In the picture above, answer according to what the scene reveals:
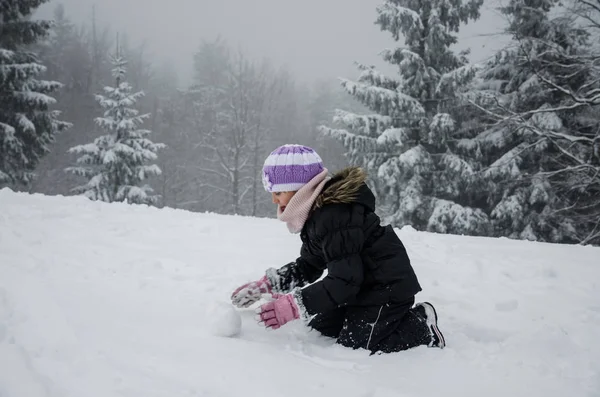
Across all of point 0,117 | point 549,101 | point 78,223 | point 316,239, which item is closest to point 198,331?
point 316,239

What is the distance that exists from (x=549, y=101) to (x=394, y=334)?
11.8 m

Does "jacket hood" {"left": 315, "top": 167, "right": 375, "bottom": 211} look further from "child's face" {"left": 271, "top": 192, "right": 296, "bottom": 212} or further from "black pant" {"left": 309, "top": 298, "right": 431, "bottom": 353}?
"black pant" {"left": 309, "top": 298, "right": 431, "bottom": 353}

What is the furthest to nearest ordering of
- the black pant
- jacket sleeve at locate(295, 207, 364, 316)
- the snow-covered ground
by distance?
the black pant, jacket sleeve at locate(295, 207, 364, 316), the snow-covered ground

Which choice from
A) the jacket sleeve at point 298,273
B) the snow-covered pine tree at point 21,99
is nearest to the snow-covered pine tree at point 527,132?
the jacket sleeve at point 298,273

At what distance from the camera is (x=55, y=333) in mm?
1850

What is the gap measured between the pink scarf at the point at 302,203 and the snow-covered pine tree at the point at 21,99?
16.1m

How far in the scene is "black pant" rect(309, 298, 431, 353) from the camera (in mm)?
2059

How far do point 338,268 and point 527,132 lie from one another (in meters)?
11.0

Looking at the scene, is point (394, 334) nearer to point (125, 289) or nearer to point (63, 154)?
point (125, 289)

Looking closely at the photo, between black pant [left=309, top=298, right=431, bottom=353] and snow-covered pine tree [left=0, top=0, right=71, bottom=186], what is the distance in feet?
53.9

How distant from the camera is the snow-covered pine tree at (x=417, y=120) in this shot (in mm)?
11977

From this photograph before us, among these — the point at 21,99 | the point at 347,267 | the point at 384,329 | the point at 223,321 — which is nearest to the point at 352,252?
the point at 347,267

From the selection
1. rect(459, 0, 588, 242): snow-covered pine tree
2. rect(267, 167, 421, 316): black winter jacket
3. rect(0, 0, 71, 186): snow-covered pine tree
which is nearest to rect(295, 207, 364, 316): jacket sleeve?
rect(267, 167, 421, 316): black winter jacket

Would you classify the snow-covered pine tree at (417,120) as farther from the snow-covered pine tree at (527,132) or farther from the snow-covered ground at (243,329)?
the snow-covered ground at (243,329)
